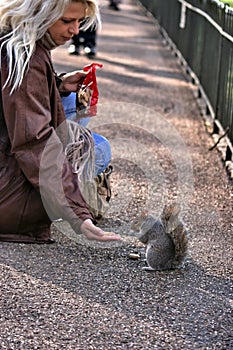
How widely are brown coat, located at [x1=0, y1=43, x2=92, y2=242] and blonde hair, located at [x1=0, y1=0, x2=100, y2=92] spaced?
57 mm

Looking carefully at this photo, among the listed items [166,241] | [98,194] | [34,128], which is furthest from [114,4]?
[166,241]

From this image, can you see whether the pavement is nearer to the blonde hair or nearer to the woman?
the woman

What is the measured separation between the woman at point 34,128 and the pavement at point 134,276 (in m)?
0.20

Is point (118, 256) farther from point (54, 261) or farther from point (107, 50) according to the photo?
point (107, 50)

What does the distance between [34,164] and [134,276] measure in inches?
33.8

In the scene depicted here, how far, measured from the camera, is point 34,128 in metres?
5.23

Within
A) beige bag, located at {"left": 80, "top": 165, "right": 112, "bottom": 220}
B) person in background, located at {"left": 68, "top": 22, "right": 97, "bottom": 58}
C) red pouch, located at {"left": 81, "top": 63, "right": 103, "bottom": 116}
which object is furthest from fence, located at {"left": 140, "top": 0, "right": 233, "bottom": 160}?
red pouch, located at {"left": 81, "top": 63, "right": 103, "bottom": 116}

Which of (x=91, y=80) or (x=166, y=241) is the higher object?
(x=91, y=80)

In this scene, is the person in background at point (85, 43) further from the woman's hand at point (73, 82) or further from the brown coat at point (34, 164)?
the brown coat at point (34, 164)

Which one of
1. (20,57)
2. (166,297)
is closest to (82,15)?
Result: (20,57)

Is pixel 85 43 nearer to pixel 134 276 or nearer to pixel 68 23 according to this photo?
pixel 68 23

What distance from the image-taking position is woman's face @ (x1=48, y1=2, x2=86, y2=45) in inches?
207

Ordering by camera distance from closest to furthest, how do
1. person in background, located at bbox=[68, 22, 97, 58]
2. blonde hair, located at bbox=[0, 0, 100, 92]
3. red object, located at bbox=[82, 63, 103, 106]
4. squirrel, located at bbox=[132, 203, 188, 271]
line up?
squirrel, located at bbox=[132, 203, 188, 271] < blonde hair, located at bbox=[0, 0, 100, 92] < red object, located at bbox=[82, 63, 103, 106] < person in background, located at bbox=[68, 22, 97, 58]

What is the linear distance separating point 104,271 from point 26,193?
2.38 ft
